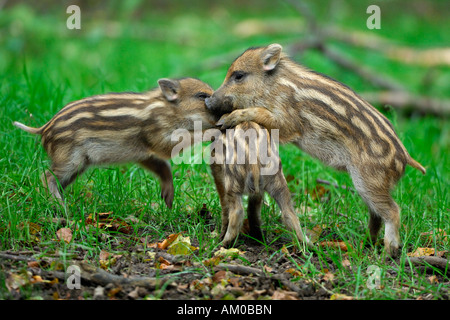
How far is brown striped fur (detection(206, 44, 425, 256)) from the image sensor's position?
491 centimetres

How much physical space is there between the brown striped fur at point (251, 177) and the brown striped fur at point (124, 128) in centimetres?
97

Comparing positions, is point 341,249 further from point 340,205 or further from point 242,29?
point 242,29

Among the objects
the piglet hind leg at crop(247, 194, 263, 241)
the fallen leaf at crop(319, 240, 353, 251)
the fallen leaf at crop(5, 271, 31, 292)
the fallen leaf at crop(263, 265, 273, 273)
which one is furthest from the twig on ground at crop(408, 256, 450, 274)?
the fallen leaf at crop(5, 271, 31, 292)

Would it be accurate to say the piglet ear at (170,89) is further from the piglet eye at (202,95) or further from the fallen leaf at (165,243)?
the fallen leaf at (165,243)

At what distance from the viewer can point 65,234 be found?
180 inches

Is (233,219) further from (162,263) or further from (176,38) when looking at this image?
(176,38)

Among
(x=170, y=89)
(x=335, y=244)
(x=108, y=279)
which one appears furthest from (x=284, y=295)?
(x=170, y=89)

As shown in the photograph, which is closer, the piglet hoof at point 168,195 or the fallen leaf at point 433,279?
the fallen leaf at point 433,279

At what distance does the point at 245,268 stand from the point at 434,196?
270cm

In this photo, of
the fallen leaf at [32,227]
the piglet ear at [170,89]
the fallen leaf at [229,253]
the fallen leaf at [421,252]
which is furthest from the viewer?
the piglet ear at [170,89]

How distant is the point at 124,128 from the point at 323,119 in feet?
6.03

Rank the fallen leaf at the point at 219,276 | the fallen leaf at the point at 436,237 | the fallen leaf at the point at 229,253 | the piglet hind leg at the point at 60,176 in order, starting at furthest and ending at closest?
the piglet hind leg at the point at 60,176 → the fallen leaf at the point at 436,237 → the fallen leaf at the point at 229,253 → the fallen leaf at the point at 219,276

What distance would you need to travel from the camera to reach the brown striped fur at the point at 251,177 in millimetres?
4566

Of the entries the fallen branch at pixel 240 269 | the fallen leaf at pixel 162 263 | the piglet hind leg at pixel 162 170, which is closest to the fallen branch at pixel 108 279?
the fallen leaf at pixel 162 263
